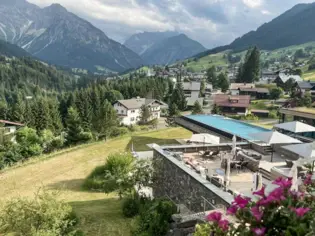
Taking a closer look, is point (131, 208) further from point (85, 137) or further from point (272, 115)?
point (272, 115)

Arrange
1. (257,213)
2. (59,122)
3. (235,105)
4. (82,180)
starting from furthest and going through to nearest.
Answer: (235,105) → (59,122) → (82,180) → (257,213)

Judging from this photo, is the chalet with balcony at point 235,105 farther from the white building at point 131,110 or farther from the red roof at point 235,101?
the white building at point 131,110

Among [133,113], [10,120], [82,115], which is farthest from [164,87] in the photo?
[10,120]

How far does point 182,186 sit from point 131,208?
426 centimetres

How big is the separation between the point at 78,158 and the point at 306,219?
28.3m

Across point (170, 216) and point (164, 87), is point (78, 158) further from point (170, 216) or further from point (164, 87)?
point (164, 87)

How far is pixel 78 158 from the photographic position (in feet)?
99.4

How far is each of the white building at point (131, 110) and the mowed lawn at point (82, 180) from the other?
40.3 m

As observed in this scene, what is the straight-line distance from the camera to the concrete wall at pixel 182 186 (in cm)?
1053

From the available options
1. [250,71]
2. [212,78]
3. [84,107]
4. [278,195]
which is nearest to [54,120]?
[84,107]

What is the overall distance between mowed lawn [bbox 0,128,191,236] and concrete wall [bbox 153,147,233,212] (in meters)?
2.66

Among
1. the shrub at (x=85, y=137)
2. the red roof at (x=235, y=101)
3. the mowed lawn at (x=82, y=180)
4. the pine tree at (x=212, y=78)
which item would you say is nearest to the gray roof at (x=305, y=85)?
the red roof at (x=235, y=101)

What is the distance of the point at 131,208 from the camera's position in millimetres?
16031

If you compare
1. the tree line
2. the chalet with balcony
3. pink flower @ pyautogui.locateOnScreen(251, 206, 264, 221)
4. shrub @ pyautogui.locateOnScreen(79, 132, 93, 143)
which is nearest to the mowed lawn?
pink flower @ pyautogui.locateOnScreen(251, 206, 264, 221)
